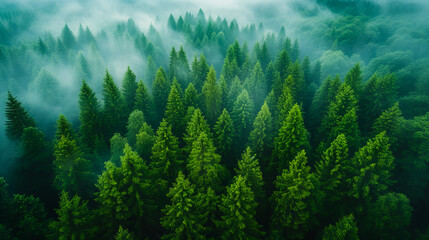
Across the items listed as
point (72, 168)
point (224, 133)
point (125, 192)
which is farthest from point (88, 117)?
point (224, 133)

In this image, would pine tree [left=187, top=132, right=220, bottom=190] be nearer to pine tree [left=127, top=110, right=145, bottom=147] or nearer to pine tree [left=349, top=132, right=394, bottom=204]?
pine tree [left=127, top=110, right=145, bottom=147]

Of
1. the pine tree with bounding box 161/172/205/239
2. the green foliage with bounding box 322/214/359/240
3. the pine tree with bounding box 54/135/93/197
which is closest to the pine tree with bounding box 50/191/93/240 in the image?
the pine tree with bounding box 161/172/205/239

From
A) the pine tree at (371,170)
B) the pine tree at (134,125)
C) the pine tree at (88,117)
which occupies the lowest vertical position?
the pine tree at (371,170)

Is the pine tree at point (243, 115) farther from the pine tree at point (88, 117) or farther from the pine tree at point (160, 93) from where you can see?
the pine tree at point (88, 117)

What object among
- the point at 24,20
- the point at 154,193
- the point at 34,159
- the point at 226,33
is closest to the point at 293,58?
the point at 226,33

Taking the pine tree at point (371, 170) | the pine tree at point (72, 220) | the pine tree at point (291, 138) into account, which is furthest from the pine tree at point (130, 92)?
the pine tree at point (371, 170)

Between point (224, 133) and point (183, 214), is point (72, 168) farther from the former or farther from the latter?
point (224, 133)
